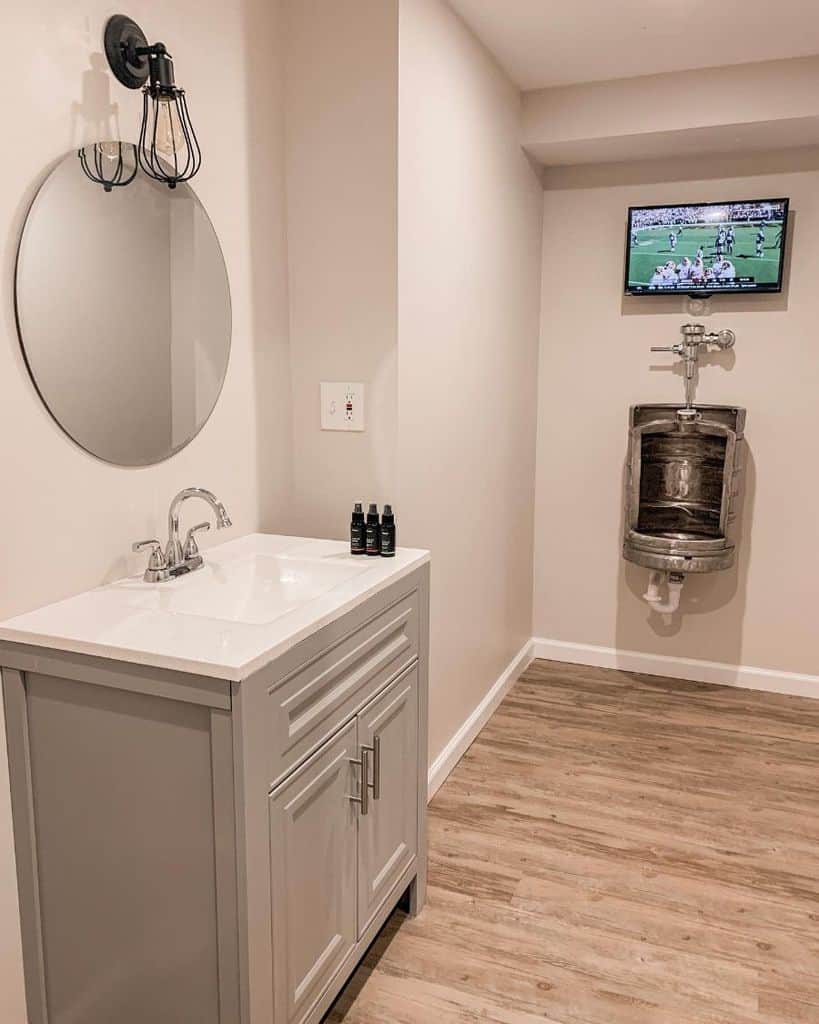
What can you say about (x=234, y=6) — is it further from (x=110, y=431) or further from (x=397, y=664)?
(x=397, y=664)

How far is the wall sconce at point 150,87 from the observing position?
1.80 metres

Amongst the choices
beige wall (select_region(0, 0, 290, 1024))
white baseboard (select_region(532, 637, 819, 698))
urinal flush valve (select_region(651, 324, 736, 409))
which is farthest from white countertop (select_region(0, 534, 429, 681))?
white baseboard (select_region(532, 637, 819, 698))

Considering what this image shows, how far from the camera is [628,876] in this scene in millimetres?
2457

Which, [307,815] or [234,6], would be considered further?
[234,6]

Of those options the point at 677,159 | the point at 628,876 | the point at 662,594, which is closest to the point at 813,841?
the point at 628,876

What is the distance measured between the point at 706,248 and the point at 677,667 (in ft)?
5.80

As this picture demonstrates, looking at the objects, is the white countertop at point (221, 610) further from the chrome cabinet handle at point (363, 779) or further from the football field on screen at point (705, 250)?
the football field on screen at point (705, 250)

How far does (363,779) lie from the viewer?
1.90 metres

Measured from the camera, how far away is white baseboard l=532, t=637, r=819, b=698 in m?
3.74

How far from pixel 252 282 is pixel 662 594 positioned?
2330 millimetres

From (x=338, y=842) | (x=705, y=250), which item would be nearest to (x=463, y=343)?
(x=705, y=250)

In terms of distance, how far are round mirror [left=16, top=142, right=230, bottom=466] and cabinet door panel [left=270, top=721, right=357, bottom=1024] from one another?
79cm

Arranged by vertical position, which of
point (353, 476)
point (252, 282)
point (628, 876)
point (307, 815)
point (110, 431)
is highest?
point (252, 282)

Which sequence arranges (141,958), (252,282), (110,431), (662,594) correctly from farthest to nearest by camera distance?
(662,594)
(252,282)
(110,431)
(141,958)
